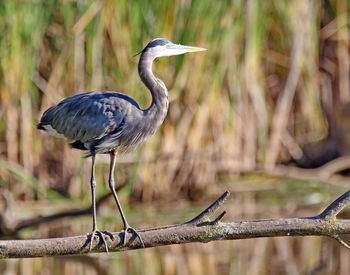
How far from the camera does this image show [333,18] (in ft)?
34.5

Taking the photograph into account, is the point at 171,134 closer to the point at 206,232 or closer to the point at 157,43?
the point at 157,43

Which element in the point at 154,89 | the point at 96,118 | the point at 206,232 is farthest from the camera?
the point at 96,118

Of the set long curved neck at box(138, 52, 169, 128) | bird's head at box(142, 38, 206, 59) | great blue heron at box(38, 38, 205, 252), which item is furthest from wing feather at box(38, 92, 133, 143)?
bird's head at box(142, 38, 206, 59)

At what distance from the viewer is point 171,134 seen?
8.81 m

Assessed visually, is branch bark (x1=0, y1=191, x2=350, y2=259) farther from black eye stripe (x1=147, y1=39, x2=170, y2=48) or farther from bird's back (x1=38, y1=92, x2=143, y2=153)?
black eye stripe (x1=147, y1=39, x2=170, y2=48)

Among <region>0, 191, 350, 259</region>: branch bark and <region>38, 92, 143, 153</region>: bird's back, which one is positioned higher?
<region>38, 92, 143, 153</region>: bird's back

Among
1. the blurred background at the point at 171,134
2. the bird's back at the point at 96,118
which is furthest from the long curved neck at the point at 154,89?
the blurred background at the point at 171,134

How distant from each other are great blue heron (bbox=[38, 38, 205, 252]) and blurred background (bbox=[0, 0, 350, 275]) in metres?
2.12

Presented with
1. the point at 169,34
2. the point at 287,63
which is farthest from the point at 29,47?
the point at 287,63

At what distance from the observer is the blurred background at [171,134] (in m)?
7.61

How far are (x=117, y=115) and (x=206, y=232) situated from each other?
54.9 inches

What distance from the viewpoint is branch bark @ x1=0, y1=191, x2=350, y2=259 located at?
3.72 m

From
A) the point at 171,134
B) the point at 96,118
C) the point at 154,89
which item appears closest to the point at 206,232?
the point at 154,89

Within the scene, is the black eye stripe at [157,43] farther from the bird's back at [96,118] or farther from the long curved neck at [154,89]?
the bird's back at [96,118]
